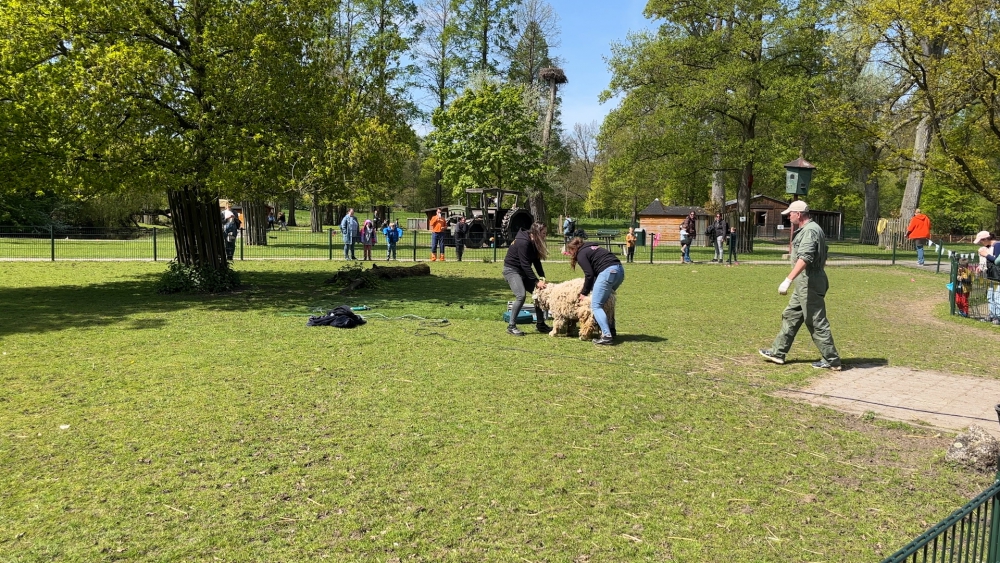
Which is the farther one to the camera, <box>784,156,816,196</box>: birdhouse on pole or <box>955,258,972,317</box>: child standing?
<box>784,156,816,196</box>: birdhouse on pole

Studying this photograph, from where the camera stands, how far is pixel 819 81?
92.5 feet

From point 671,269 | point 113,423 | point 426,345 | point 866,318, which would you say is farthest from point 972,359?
point 671,269

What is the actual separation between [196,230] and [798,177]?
14244mm

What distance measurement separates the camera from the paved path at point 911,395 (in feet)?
19.7

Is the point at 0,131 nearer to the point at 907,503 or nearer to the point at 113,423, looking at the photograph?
the point at 113,423

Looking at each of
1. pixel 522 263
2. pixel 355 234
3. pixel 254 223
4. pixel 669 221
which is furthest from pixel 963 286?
pixel 669 221

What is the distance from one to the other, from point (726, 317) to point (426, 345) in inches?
229

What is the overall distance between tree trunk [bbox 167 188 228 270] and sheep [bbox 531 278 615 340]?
24.3 feet

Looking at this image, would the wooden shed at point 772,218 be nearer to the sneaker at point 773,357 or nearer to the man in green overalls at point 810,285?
the sneaker at point 773,357

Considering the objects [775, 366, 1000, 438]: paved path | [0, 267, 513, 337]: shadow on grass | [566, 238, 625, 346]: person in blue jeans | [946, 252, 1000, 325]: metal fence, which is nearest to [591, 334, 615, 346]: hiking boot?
[566, 238, 625, 346]: person in blue jeans

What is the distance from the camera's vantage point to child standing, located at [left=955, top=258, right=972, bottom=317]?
40.0 ft

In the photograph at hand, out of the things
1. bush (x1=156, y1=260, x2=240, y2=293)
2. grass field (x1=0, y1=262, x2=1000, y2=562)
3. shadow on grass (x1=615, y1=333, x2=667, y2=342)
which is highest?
bush (x1=156, y1=260, x2=240, y2=293)

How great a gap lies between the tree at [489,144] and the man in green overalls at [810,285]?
3241cm

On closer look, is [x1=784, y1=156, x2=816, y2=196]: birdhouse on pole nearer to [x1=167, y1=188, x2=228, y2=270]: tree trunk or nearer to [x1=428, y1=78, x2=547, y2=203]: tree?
[x1=167, y1=188, x2=228, y2=270]: tree trunk
